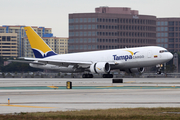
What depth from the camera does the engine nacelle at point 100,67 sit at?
2591 inches

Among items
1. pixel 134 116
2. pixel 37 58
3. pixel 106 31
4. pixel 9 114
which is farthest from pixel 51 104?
pixel 106 31

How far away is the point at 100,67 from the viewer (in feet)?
217

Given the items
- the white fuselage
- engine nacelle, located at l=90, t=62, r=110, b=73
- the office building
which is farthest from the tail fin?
the office building

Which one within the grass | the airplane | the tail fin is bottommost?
the grass

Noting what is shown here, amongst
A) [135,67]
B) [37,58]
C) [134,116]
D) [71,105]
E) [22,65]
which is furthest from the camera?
[22,65]

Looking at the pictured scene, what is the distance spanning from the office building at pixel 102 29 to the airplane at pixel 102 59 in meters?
112

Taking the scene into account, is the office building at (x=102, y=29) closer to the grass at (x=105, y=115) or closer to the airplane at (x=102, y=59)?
the airplane at (x=102, y=59)

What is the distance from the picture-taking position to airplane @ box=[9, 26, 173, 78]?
64.2m

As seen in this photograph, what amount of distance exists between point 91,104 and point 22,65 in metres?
157

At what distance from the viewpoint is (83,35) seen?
7426 inches

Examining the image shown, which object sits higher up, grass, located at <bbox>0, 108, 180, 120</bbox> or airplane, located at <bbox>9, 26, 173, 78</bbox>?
airplane, located at <bbox>9, 26, 173, 78</bbox>

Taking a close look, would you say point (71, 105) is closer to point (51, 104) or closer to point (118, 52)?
point (51, 104)

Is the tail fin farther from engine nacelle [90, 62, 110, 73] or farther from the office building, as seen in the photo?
the office building

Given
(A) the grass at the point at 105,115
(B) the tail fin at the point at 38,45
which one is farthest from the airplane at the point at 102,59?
(A) the grass at the point at 105,115
